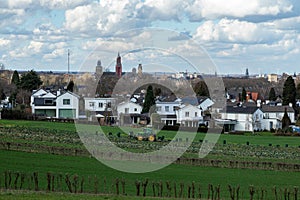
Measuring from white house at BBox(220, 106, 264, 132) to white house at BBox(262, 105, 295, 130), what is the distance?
1.33 m

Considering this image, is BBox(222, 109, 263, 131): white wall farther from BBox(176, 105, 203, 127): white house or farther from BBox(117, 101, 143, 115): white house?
BBox(117, 101, 143, 115): white house

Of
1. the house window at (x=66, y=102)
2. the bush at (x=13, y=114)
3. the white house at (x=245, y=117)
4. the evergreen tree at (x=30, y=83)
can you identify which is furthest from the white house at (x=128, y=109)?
the evergreen tree at (x=30, y=83)

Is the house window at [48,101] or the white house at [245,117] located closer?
the white house at [245,117]

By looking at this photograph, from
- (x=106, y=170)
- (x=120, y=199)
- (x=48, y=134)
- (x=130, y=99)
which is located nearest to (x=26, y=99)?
(x=130, y=99)

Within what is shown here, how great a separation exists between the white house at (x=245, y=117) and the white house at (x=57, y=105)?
66.3 ft

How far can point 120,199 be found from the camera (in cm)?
2178

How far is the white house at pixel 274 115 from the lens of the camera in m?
83.5

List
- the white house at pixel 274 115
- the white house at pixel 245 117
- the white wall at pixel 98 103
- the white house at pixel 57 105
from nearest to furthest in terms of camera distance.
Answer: the white house at pixel 245 117, the white house at pixel 274 115, the white house at pixel 57 105, the white wall at pixel 98 103

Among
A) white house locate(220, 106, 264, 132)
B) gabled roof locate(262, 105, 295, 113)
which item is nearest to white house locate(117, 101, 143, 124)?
white house locate(220, 106, 264, 132)

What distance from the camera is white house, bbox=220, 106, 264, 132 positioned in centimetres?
8019

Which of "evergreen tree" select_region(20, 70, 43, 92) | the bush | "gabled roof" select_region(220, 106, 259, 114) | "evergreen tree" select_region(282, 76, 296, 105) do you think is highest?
"evergreen tree" select_region(20, 70, 43, 92)

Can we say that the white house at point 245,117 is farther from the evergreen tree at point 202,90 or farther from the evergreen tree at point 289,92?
the evergreen tree at point 202,90

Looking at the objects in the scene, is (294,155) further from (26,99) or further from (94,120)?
(26,99)

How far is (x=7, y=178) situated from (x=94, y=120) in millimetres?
50668
